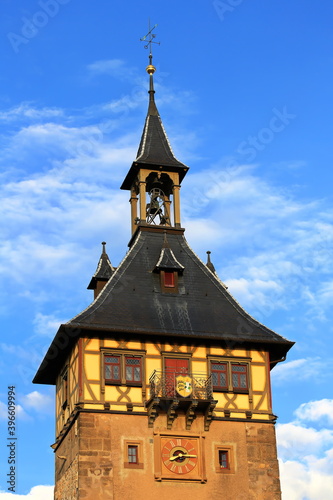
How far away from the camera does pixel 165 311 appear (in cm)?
5019

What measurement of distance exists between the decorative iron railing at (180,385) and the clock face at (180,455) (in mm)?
1769

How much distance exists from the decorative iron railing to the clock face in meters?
1.77

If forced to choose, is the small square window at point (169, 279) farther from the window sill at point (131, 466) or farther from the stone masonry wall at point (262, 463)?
the window sill at point (131, 466)

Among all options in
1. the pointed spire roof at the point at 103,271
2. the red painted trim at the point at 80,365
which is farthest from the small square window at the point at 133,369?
the pointed spire roof at the point at 103,271

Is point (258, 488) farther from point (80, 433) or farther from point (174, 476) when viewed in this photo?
point (80, 433)

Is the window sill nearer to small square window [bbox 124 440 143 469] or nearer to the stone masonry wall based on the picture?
small square window [bbox 124 440 143 469]

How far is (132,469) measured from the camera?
46500 millimetres

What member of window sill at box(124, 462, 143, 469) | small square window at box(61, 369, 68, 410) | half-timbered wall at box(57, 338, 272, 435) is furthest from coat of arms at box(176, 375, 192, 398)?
small square window at box(61, 369, 68, 410)

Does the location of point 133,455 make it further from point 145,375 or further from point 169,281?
point 169,281

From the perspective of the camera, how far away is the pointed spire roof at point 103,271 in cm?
5372

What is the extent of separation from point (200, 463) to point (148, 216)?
539 inches

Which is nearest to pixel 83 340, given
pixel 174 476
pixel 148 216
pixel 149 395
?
pixel 149 395

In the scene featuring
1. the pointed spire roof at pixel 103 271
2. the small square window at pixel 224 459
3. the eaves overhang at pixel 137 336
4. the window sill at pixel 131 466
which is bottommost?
the window sill at pixel 131 466

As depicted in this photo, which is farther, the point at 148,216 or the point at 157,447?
the point at 148,216
